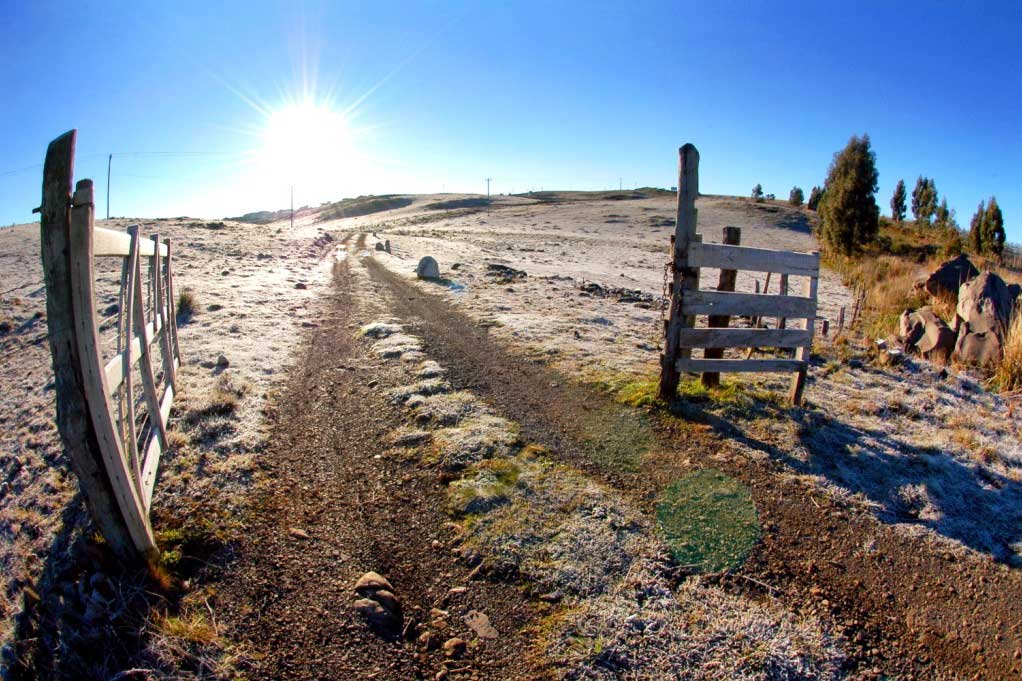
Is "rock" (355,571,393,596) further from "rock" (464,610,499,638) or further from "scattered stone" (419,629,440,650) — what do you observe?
"rock" (464,610,499,638)

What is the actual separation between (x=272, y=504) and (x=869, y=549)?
4.84 meters

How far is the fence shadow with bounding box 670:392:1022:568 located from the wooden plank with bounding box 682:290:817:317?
4.23 ft

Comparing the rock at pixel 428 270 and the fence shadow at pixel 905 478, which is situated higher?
the rock at pixel 428 270

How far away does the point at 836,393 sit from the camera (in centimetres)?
743

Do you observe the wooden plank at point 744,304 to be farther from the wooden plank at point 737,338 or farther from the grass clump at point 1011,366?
the grass clump at point 1011,366

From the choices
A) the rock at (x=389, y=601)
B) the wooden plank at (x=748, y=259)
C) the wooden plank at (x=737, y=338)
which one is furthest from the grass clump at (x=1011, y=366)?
the rock at (x=389, y=601)

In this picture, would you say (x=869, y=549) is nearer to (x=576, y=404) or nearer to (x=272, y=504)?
(x=576, y=404)

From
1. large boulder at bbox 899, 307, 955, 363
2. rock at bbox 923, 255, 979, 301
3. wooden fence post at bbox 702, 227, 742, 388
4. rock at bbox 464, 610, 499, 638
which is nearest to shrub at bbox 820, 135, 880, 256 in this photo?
rock at bbox 923, 255, 979, 301

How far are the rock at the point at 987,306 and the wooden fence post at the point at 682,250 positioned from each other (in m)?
6.19

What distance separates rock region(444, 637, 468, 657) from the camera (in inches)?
122

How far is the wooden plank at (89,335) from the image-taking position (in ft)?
9.82

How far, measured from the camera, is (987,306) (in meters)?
9.30

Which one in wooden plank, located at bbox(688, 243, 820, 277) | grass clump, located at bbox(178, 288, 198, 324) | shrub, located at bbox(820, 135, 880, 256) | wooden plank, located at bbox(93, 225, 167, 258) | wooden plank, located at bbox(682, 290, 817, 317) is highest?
shrub, located at bbox(820, 135, 880, 256)

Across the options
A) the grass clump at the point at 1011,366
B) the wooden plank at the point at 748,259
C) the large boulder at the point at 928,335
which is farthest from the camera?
the large boulder at the point at 928,335
